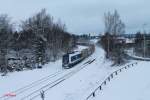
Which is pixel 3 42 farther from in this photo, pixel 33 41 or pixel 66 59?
pixel 66 59

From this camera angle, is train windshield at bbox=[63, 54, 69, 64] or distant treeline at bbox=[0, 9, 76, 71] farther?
distant treeline at bbox=[0, 9, 76, 71]

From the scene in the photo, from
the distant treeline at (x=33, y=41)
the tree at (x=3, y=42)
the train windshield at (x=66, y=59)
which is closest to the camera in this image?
the tree at (x=3, y=42)

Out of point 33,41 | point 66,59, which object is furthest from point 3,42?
point 66,59

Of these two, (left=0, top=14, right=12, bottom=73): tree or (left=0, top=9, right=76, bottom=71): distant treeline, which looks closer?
(left=0, top=14, right=12, bottom=73): tree

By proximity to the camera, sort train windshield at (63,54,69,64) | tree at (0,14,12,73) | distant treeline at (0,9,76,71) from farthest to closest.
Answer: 1. distant treeline at (0,9,76,71)
2. train windshield at (63,54,69,64)
3. tree at (0,14,12,73)

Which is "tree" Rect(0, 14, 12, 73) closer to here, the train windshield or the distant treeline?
the distant treeline

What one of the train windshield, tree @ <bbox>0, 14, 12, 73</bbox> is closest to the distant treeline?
tree @ <bbox>0, 14, 12, 73</bbox>

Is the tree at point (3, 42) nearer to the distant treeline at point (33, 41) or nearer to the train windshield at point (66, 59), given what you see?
the distant treeline at point (33, 41)

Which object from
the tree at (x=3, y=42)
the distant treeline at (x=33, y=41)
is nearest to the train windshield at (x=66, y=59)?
the distant treeline at (x=33, y=41)

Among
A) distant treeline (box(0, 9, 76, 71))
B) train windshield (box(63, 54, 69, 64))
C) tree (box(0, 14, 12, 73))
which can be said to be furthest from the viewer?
distant treeline (box(0, 9, 76, 71))

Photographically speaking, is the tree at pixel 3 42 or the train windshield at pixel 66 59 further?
the train windshield at pixel 66 59

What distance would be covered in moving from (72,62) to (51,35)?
82.3 feet

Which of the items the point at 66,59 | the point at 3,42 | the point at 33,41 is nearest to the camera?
the point at 66,59

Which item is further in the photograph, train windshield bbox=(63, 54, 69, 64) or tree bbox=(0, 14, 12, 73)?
train windshield bbox=(63, 54, 69, 64)
